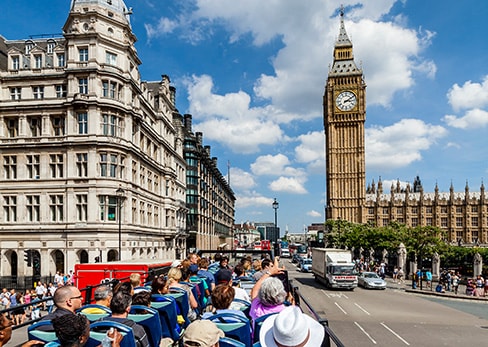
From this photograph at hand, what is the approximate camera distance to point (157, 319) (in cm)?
580

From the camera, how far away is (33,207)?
115 feet

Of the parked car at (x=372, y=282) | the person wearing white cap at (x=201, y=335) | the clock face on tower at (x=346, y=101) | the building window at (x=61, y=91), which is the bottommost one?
the parked car at (x=372, y=282)

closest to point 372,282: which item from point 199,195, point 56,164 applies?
point 56,164

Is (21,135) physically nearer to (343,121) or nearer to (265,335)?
(265,335)

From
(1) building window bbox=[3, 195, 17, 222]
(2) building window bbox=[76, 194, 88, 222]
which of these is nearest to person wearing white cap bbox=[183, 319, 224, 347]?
(2) building window bbox=[76, 194, 88, 222]

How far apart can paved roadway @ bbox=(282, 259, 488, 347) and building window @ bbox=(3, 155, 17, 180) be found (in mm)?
26671

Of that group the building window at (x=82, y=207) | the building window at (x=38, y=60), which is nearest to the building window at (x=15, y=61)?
the building window at (x=38, y=60)

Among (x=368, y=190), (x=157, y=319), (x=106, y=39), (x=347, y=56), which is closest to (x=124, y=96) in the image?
(x=106, y=39)

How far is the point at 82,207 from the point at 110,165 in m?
4.17

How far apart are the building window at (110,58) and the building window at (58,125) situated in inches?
251

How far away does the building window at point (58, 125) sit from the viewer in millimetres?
35219

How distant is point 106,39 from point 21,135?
1110 centimetres

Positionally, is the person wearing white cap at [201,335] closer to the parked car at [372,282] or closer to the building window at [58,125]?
the parked car at [372,282]

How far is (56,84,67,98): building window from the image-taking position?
3556 cm
